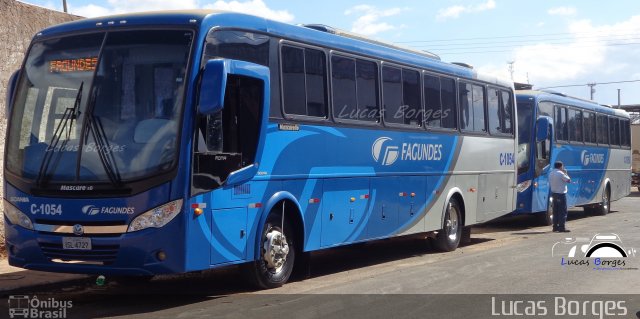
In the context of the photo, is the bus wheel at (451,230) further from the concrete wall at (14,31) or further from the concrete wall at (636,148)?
the concrete wall at (636,148)

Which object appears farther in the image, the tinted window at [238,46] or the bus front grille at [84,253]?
the tinted window at [238,46]

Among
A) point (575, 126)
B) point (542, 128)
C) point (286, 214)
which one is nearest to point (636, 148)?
point (575, 126)

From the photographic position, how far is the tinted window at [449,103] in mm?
16250

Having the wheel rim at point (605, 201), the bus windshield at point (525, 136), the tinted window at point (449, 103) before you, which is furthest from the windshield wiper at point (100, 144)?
the wheel rim at point (605, 201)

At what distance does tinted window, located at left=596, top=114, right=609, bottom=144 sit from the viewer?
28.7m

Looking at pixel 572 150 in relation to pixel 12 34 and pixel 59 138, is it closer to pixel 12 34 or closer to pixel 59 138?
pixel 12 34

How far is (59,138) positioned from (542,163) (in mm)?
16278

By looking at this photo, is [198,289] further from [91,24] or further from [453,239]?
[453,239]

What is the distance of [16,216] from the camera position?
32.8ft

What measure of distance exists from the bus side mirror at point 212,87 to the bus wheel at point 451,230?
8.25 m

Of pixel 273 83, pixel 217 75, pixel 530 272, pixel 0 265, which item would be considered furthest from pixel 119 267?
pixel 530 272

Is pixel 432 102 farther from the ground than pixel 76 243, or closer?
farther from the ground

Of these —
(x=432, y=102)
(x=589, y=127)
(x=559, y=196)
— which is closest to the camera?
(x=432, y=102)

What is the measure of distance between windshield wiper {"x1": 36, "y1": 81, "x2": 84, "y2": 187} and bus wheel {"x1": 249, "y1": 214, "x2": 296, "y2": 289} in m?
2.70
